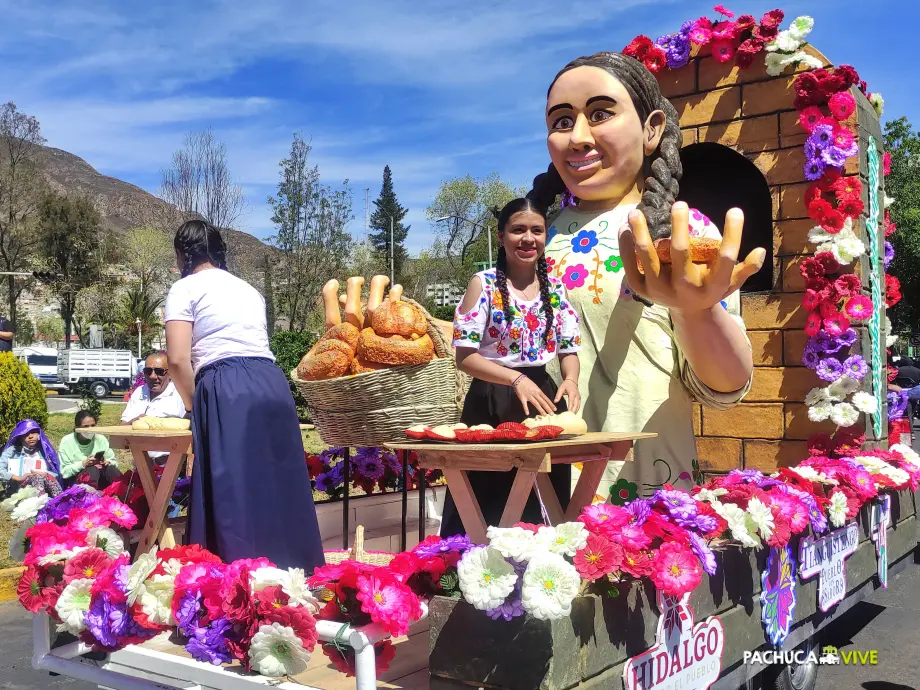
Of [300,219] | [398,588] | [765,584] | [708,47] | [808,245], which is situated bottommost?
[765,584]

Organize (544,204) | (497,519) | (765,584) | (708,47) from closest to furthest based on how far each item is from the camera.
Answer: (765,584) → (497,519) → (544,204) → (708,47)

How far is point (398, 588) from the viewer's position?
1954 mm

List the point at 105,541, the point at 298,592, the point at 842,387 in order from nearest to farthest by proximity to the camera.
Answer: the point at 298,592
the point at 105,541
the point at 842,387

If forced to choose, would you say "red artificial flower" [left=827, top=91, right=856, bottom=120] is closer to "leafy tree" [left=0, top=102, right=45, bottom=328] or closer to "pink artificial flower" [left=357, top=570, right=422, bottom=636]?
"pink artificial flower" [left=357, top=570, right=422, bottom=636]

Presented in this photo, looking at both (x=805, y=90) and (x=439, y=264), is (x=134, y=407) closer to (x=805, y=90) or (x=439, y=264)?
(x=805, y=90)

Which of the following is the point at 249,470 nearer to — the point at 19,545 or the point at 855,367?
the point at 19,545

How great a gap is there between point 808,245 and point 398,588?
3011mm

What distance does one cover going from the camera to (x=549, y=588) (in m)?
1.76

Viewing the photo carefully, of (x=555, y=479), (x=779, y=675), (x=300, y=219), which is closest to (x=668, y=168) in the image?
(x=555, y=479)

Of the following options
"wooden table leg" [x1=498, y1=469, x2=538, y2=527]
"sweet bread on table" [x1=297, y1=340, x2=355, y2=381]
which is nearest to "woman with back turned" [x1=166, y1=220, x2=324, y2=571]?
"sweet bread on table" [x1=297, y1=340, x2=355, y2=381]

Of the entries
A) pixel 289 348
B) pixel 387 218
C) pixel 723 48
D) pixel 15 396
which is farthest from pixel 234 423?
pixel 387 218

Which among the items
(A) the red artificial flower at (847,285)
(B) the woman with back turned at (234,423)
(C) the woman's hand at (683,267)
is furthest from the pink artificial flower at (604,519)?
(A) the red artificial flower at (847,285)

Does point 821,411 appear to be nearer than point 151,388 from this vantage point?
Yes

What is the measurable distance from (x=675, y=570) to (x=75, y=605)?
1578 mm
